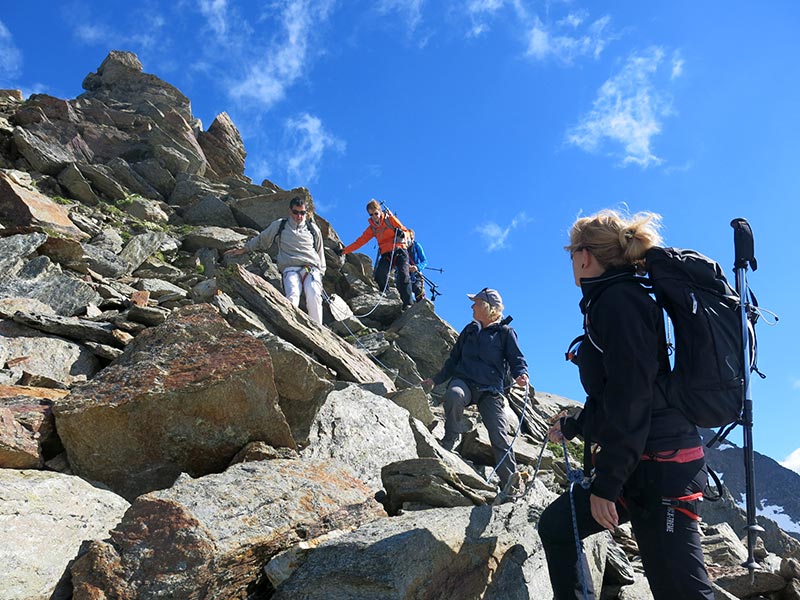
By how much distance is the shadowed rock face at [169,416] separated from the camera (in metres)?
6.48

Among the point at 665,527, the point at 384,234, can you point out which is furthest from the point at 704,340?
the point at 384,234

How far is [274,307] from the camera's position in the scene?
41.7ft

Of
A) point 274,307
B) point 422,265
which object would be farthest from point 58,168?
→ point 274,307

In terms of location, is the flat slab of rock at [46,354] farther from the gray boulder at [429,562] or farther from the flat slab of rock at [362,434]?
the gray boulder at [429,562]

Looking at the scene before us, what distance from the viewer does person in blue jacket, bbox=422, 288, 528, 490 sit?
1050 cm

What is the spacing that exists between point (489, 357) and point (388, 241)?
11598 millimetres

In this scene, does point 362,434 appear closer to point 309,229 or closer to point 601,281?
point 601,281

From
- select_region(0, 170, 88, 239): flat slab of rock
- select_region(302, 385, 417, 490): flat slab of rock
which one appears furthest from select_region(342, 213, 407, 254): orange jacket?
select_region(302, 385, 417, 490): flat slab of rock

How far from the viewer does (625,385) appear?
12.6ft

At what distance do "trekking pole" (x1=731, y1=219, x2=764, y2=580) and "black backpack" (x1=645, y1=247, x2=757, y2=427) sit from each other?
0.04 meters

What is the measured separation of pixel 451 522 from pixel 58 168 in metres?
29.2

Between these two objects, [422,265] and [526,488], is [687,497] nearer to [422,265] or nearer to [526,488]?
[526,488]

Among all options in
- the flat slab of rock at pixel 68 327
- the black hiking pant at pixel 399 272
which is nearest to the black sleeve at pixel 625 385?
the flat slab of rock at pixel 68 327

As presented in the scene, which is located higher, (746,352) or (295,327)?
(295,327)
